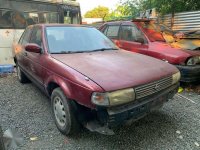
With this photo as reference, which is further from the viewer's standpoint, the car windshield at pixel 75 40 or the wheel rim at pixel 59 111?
the car windshield at pixel 75 40

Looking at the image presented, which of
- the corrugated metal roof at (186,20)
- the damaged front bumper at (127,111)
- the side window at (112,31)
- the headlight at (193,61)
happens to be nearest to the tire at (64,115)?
the damaged front bumper at (127,111)

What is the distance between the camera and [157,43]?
218 inches

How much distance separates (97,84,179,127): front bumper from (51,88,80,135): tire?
478 millimetres

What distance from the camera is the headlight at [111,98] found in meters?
2.60

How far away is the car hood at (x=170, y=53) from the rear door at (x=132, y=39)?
10.2 inches

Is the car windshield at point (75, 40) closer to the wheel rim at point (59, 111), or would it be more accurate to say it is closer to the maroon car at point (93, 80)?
the maroon car at point (93, 80)

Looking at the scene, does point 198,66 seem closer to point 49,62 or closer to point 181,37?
point 181,37

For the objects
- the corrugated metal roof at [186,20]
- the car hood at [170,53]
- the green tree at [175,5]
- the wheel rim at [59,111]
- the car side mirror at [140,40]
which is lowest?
the wheel rim at [59,111]

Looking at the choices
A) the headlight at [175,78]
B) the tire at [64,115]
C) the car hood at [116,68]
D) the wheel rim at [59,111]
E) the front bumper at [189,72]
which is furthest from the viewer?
the front bumper at [189,72]

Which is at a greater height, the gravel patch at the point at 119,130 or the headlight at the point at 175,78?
the headlight at the point at 175,78

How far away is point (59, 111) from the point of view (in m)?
3.32

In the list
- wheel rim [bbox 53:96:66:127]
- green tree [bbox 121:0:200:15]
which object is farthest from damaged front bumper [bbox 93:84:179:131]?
green tree [bbox 121:0:200:15]

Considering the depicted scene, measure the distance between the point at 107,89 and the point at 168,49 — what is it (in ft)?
10.3

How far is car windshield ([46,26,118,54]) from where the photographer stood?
3.93 meters
